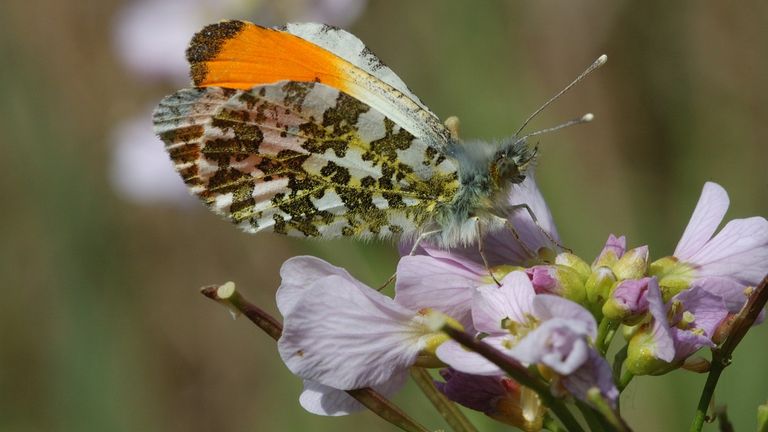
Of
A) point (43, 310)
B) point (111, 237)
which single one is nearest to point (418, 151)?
point (111, 237)

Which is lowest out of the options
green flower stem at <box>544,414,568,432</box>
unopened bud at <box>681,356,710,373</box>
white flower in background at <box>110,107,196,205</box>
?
green flower stem at <box>544,414,568,432</box>

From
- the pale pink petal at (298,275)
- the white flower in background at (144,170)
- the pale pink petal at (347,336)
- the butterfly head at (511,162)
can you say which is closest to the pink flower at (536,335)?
the pale pink petal at (347,336)

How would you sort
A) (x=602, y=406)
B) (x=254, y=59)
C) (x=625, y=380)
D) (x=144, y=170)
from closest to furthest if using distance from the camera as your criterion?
(x=602, y=406)
(x=625, y=380)
(x=254, y=59)
(x=144, y=170)

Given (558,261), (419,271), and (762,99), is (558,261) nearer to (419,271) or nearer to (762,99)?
(419,271)

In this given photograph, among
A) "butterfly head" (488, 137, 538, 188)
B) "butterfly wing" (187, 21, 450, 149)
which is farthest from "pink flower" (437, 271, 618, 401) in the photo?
"butterfly wing" (187, 21, 450, 149)

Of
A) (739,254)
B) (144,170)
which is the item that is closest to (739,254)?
(739,254)

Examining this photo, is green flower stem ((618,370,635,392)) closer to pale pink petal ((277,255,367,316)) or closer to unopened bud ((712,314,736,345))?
unopened bud ((712,314,736,345))

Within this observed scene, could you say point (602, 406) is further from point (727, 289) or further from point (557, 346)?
point (727, 289)
